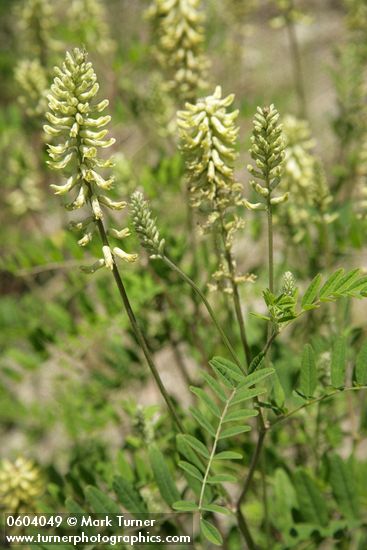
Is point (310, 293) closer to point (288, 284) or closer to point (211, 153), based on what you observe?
point (288, 284)

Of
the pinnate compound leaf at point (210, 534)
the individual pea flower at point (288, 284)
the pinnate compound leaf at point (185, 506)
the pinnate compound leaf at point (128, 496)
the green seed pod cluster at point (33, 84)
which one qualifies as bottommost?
the pinnate compound leaf at point (128, 496)

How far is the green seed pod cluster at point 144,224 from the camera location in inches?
63.6

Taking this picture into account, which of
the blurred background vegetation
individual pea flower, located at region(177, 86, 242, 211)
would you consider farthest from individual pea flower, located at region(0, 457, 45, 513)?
individual pea flower, located at region(177, 86, 242, 211)

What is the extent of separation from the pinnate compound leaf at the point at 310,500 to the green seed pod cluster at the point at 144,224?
42.4 inches

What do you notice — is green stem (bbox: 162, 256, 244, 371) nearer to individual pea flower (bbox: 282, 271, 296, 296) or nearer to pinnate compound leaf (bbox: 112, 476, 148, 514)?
individual pea flower (bbox: 282, 271, 296, 296)

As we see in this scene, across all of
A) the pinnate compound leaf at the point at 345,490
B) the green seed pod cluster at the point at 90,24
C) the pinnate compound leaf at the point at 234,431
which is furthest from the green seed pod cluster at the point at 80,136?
the green seed pod cluster at the point at 90,24

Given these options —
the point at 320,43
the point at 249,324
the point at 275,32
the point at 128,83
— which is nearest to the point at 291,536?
the point at 249,324

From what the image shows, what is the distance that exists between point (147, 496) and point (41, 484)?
27.5 inches

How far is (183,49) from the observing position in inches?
107

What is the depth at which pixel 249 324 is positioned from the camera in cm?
321

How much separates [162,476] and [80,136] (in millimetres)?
1161

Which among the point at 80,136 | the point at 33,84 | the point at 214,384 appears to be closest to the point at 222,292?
the point at 214,384

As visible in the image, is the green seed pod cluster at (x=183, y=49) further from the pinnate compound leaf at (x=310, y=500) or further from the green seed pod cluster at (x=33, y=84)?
the pinnate compound leaf at (x=310, y=500)

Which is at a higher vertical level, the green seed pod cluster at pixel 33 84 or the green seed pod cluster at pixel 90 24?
the green seed pod cluster at pixel 90 24
